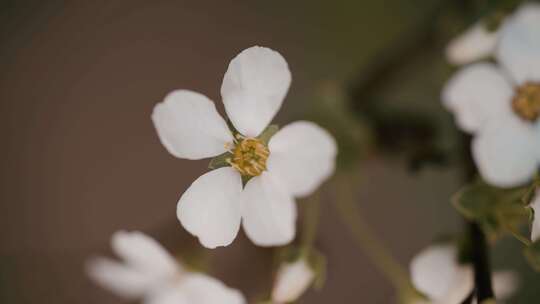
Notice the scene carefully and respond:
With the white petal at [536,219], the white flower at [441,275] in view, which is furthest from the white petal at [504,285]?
the white petal at [536,219]

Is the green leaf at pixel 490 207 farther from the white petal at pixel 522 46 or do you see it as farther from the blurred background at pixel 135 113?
the blurred background at pixel 135 113

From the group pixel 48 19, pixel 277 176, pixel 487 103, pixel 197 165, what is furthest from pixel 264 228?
pixel 48 19

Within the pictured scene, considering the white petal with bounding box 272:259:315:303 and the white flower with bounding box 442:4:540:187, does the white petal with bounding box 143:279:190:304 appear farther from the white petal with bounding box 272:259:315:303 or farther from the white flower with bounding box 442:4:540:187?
the white flower with bounding box 442:4:540:187

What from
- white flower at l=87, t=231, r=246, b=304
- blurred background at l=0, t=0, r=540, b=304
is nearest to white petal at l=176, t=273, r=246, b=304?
white flower at l=87, t=231, r=246, b=304

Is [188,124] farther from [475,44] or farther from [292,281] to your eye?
[475,44]

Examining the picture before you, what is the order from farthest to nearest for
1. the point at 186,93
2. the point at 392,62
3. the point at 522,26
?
the point at 392,62
the point at 522,26
the point at 186,93

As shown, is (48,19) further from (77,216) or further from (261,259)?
(261,259)

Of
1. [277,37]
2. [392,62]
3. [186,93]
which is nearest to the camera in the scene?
[186,93]

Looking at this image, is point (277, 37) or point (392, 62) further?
point (277, 37)
